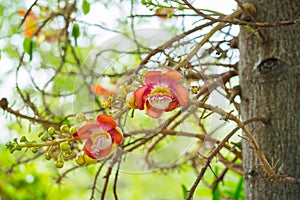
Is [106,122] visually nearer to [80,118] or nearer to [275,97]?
[80,118]

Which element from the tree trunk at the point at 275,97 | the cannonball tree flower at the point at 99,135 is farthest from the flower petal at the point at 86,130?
the tree trunk at the point at 275,97

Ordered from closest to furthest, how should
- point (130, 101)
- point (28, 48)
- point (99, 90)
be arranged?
point (130, 101), point (99, 90), point (28, 48)

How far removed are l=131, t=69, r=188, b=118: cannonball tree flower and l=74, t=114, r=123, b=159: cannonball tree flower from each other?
0.09 feet

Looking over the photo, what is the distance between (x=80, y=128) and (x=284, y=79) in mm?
289

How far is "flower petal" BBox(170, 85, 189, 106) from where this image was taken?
1.51ft

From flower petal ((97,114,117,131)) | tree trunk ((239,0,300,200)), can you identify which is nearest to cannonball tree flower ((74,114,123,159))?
flower petal ((97,114,117,131))

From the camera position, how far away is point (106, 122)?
1.47ft

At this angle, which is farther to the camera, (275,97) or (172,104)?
(275,97)

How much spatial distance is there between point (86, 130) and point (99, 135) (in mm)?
12

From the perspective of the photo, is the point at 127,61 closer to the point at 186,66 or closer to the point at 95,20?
the point at 186,66

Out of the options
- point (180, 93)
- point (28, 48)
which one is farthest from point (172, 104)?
point (28, 48)

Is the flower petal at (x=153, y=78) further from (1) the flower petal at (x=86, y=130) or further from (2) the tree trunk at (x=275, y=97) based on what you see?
(2) the tree trunk at (x=275, y=97)

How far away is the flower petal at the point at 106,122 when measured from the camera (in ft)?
1.47

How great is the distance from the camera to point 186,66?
0.51 metres
